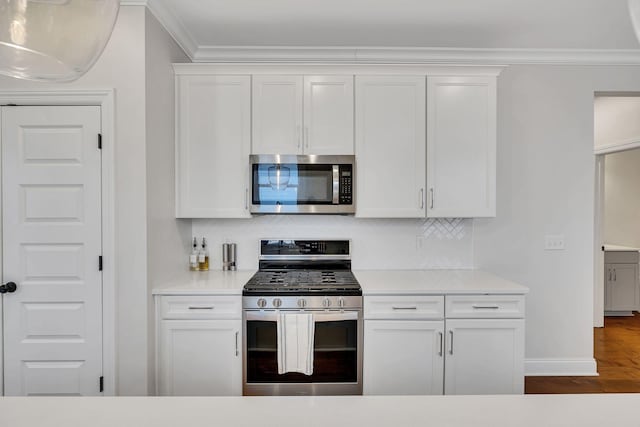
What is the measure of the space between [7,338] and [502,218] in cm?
345

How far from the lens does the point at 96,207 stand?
87.4 inches

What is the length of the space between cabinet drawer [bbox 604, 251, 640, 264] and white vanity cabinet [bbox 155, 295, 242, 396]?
4.90 metres

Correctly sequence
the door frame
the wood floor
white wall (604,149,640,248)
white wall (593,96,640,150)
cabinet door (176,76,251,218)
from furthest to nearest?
white wall (604,149,640,248) < white wall (593,96,640,150) < the wood floor < cabinet door (176,76,251,218) < the door frame

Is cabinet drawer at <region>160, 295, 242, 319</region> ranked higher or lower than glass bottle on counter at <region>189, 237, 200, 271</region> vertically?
lower

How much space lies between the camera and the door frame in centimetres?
218

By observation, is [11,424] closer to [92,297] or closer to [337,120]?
[92,297]

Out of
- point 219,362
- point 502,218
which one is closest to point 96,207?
point 219,362

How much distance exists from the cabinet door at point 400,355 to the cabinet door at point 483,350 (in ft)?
0.32

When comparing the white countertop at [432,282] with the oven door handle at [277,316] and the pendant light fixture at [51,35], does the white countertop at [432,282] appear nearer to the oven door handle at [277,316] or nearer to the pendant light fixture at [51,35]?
the oven door handle at [277,316]

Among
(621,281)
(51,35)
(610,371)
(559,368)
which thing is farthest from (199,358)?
(621,281)

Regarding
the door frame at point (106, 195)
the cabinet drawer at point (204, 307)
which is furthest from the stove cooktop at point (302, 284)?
the door frame at point (106, 195)

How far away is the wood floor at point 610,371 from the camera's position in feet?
9.63

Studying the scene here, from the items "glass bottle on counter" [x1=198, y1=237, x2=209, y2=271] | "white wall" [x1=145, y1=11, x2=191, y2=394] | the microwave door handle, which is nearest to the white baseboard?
the microwave door handle

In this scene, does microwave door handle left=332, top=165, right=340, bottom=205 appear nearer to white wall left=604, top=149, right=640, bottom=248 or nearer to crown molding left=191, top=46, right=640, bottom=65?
crown molding left=191, top=46, right=640, bottom=65
